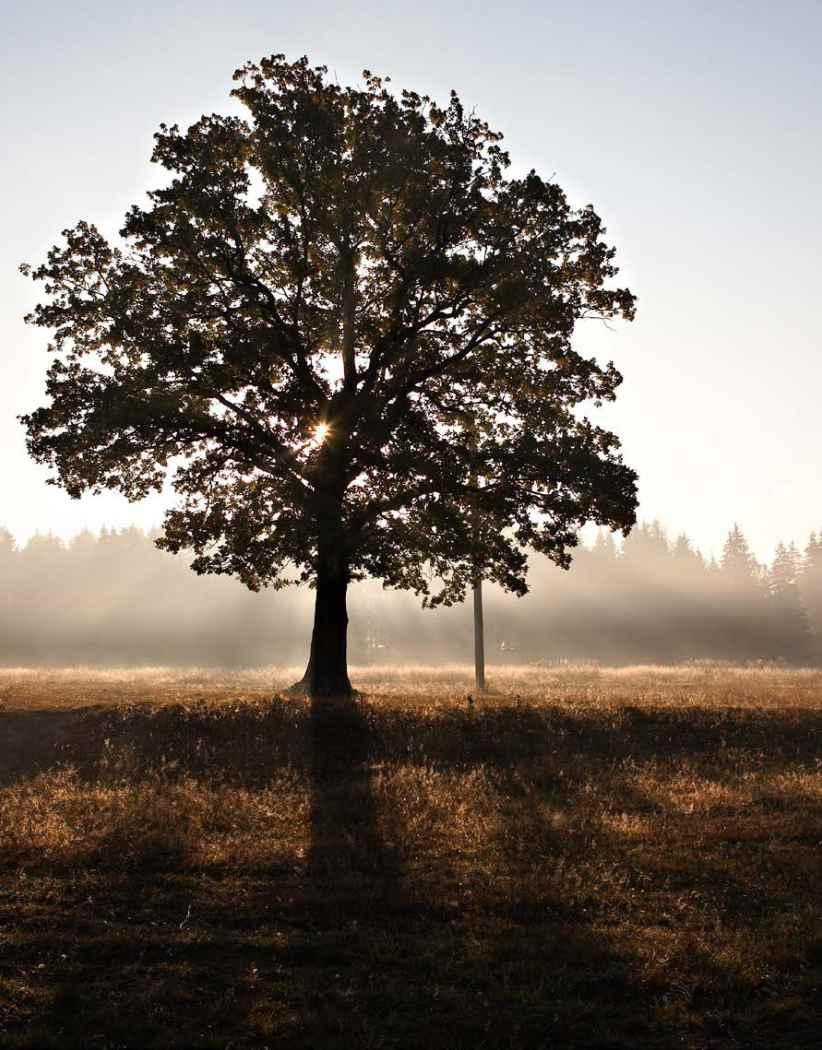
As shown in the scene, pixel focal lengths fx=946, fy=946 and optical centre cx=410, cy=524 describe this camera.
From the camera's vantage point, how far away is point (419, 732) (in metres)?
18.8

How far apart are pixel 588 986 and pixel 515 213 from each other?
19080mm

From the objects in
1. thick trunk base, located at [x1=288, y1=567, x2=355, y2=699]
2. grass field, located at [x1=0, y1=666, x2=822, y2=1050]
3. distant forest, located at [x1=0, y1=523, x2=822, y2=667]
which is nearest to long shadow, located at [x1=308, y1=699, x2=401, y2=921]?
grass field, located at [x1=0, y1=666, x2=822, y2=1050]

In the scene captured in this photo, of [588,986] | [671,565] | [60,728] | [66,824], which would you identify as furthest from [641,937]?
[671,565]

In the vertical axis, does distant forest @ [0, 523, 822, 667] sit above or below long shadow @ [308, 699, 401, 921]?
above

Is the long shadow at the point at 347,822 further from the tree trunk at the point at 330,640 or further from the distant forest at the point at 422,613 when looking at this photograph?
the distant forest at the point at 422,613

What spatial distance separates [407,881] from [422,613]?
392 feet

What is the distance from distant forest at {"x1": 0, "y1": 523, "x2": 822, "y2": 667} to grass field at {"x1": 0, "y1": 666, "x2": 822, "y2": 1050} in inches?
2917

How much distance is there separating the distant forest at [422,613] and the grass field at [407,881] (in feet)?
243

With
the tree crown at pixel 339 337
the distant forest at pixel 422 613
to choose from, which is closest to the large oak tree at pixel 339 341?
the tree crown at pixel 339 337

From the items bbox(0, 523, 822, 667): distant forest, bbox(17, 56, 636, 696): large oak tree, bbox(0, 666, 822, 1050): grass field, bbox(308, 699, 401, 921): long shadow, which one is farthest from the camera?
bbox(0, 523, 822, 667): distant forest

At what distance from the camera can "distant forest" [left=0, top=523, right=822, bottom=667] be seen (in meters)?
110

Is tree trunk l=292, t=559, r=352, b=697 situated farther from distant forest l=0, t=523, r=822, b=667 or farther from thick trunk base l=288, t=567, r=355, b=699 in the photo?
distant forest l=0, t=523, r=822, b=667

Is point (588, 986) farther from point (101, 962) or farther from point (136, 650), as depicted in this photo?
point (136, 650)

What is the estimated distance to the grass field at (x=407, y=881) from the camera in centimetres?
696
